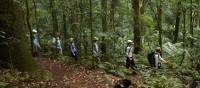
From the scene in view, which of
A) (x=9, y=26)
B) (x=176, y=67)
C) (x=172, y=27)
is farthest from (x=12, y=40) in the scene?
(x=172, y=27)

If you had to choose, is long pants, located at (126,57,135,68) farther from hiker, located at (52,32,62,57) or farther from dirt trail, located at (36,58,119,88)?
hiker, located at (52,32,62,57)

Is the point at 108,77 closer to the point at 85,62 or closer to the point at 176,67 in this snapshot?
the point at 85,62

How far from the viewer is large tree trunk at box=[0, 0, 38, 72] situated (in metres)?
12.0

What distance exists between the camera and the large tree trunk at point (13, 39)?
12.0 metres

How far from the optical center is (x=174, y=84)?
1557 centimetres

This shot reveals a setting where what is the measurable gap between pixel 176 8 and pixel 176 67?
690 centimetres

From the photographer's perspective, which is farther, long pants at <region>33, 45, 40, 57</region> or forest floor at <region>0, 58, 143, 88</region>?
long pants at <region>33, 45, 40, 57</region>

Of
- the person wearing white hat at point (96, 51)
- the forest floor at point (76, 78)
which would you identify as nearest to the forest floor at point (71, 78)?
the forest floor at point (76, 78)

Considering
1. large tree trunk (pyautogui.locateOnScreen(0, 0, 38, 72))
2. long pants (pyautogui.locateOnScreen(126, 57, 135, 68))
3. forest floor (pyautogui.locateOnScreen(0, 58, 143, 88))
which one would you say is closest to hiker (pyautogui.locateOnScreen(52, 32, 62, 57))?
forest floor (pyautogui.locateOnScreen(0, 58, 143, 88))

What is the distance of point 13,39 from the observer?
1204 cm

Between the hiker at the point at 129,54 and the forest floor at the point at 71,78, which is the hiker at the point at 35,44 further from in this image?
the hiker at the point at 129,54

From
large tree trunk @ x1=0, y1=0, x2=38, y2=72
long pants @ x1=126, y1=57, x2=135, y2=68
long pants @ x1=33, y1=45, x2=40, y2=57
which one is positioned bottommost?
long pants @ x1=126, y1=57, x2=135, y2=68

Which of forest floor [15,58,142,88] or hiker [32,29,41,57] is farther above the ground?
hiker [32,29,41,57]

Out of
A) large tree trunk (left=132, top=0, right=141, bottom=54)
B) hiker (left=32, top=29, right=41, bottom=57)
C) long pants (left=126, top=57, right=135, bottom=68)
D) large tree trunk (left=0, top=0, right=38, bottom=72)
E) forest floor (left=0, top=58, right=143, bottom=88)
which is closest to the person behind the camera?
forest floor (left=0, top=58, right=143, bottom=88)
